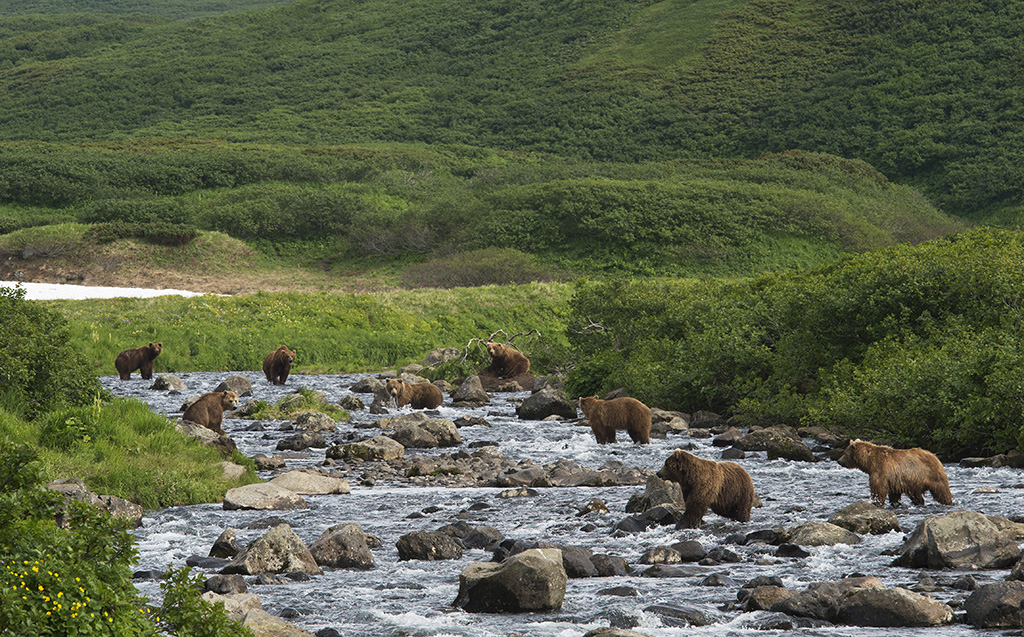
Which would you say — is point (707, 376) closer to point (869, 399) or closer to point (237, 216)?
point (869, 399)

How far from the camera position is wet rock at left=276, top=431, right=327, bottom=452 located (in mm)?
18906

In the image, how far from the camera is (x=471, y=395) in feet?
87.5

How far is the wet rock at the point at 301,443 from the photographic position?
18.9 metres

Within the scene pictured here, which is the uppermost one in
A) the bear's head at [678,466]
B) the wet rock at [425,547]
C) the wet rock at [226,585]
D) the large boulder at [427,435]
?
the bear's head at [678,466]

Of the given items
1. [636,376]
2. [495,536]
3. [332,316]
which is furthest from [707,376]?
[332,316]

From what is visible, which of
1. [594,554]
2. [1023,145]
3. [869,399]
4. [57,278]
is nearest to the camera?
[594,554]

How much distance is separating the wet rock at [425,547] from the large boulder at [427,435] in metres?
7.99

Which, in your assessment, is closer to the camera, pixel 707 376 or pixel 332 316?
pixel 707 376

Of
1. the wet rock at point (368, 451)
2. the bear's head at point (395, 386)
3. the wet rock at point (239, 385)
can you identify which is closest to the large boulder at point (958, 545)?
the wet rock at point (368, 451)

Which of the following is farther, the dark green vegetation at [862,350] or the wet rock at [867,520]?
the dark green vegetation at [862,350]

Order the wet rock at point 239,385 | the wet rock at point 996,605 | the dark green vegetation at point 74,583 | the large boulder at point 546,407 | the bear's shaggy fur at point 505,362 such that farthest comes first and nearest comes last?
the bear's shaggy fur at point 505,362, the wet rock at point 239,385, the large boulder at point 546,407, the wet rock at point 996,605, the dark green vegetation at point 74,583

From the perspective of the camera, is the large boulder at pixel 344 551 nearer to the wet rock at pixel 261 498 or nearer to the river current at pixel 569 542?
the river current at pixel 569 542

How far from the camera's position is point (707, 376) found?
22422 millimetres

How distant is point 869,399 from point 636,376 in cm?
708
